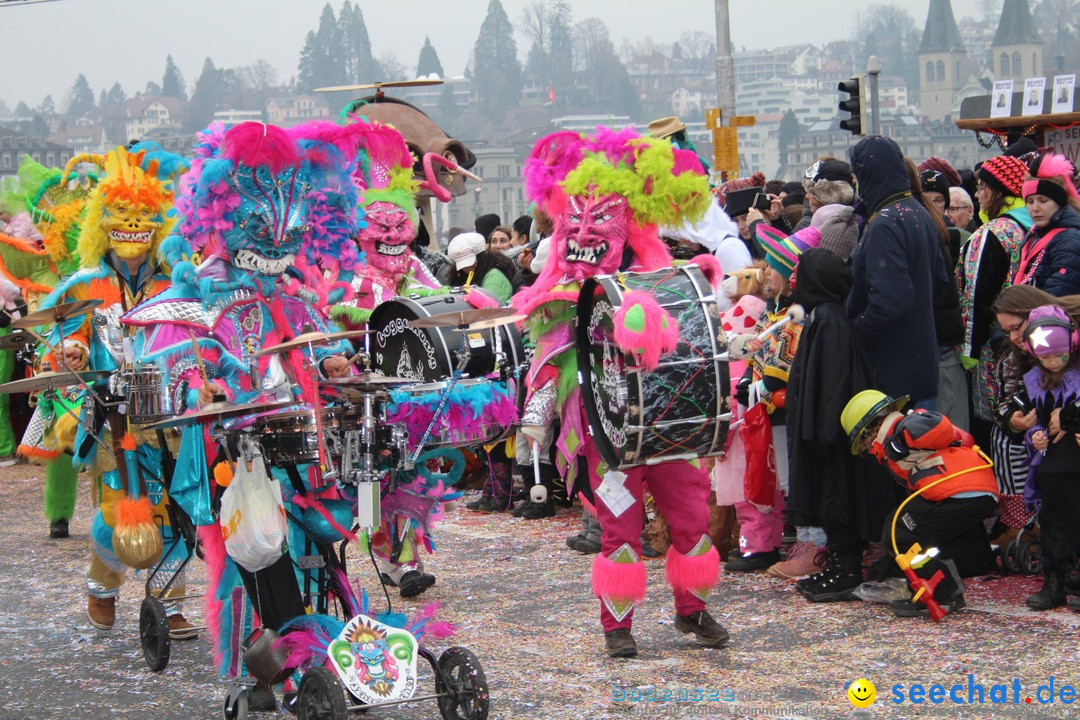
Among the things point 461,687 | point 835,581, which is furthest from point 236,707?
point 835,581

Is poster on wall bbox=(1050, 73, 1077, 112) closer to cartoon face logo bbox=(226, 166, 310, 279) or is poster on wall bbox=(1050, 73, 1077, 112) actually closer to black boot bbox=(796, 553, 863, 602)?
black boot bbox=(796, 553, 863, 602)

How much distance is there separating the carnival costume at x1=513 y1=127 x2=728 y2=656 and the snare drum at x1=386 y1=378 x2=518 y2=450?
38cm

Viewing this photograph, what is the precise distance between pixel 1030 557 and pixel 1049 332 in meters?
1.36

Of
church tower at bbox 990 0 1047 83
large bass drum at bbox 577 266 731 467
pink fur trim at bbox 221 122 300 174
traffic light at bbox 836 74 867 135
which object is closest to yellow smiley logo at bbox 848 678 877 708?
large bass drum at bbox 577 266 731 467

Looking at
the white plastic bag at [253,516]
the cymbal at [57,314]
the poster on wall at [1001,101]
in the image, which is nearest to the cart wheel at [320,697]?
the white plastic bag at [253,516]

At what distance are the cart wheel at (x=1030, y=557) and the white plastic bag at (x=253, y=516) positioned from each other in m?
3.89

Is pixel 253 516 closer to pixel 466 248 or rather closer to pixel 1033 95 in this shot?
pixel 466 248

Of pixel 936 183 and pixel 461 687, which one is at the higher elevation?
pixel 936 183

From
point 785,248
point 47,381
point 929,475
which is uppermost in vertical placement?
point 785,248

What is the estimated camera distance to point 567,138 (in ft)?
22.8

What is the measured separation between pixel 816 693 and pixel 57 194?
20.6 ft

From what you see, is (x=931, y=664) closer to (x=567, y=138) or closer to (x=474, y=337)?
(x=474, y=337)

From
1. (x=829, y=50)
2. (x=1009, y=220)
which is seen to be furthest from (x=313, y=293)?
(x=829, y=50)

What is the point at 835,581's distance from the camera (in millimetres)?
7211
